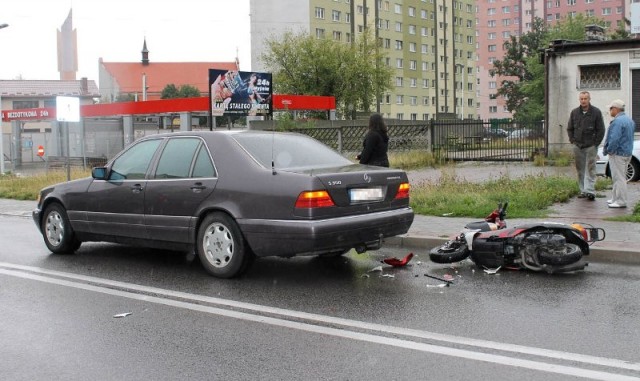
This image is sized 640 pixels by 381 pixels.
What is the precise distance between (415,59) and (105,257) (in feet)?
298

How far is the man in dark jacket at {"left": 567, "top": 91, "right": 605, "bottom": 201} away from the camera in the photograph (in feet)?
36.4

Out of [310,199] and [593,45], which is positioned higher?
[593,45]

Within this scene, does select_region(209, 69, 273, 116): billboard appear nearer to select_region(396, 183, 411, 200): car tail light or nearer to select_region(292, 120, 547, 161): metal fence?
select_region(292, 120, 547, 161): metal fence

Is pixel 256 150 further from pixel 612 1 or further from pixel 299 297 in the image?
pixel 612 1

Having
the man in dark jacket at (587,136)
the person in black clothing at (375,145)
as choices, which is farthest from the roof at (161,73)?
the person in black clothing at (375,145)

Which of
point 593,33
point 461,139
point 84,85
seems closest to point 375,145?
point 461,139

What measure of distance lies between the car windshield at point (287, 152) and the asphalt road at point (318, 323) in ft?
3.91

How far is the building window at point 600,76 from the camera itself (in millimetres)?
A: 21312

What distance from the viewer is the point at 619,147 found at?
34.0ft

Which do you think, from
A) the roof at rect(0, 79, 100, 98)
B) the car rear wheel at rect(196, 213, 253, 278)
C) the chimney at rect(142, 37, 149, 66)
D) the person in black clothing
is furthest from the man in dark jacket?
the chimney at rect(142, 37, 149, 66)

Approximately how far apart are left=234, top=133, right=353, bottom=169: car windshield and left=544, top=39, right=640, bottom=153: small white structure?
15.6 meters

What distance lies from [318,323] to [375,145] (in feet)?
15.8

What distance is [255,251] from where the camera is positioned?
6.61 m

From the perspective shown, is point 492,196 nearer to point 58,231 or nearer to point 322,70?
point 58,231
